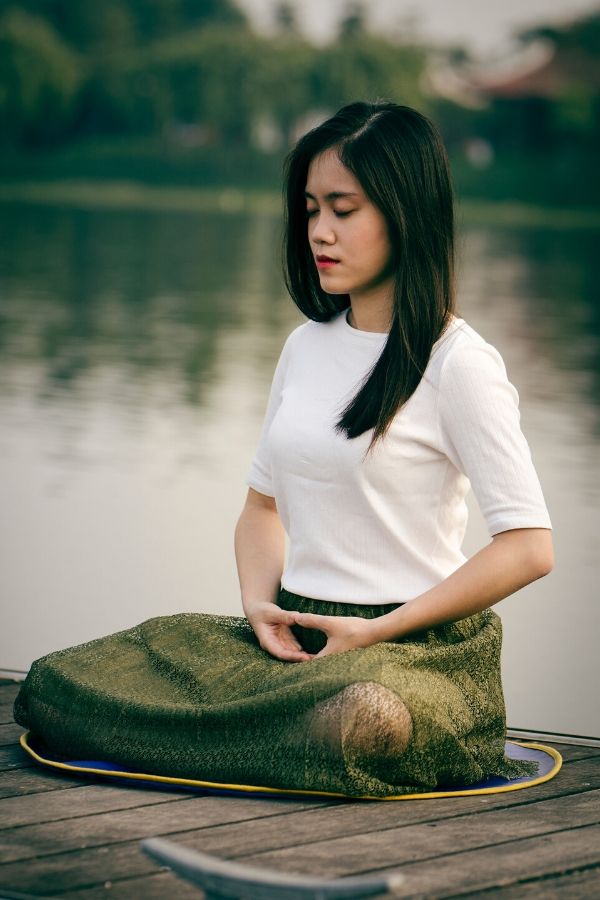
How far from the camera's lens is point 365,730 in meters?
1.73

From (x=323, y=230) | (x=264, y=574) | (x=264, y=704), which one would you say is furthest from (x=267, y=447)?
(x=264, y=704)

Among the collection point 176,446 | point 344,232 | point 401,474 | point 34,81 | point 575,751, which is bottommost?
point 176,446

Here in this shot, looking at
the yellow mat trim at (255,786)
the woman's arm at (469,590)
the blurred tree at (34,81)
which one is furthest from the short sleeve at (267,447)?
the blurred tree at (34,81)

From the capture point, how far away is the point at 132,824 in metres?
1.73

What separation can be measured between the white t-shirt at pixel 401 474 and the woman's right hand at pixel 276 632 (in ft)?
0.13

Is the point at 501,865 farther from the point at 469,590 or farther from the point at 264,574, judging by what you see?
the point at 264,574

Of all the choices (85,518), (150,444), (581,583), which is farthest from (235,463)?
(581,583)

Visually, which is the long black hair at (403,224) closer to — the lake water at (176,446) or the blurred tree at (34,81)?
the lake water at (176,446)

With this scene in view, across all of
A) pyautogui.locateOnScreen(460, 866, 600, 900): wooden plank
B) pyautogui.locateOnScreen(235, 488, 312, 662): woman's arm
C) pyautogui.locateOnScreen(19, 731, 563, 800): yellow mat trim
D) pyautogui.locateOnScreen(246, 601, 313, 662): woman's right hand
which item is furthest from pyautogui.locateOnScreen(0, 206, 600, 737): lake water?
pyautogui.locateOnScreen(460, 866, 600, 900): wooden plank

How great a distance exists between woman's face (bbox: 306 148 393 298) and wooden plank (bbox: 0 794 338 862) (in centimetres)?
62

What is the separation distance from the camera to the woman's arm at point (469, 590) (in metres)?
1.81

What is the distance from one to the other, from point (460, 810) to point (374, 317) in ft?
1.97

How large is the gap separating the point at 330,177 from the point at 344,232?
0.07 meters

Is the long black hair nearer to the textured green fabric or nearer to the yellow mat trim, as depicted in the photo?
the textured green fabric
